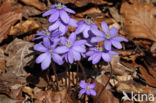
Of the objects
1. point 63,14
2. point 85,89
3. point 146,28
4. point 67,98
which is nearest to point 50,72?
point 67,98

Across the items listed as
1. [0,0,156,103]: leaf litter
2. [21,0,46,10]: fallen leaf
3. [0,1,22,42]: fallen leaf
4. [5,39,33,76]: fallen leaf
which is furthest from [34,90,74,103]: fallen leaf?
[21,0,46,10]: fallen leaf

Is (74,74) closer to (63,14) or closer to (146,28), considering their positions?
(63,14)

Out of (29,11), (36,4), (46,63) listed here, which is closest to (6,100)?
(46,63)

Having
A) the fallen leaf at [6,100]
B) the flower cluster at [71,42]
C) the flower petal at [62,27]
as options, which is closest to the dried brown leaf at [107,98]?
the flower cluster at [71,42]

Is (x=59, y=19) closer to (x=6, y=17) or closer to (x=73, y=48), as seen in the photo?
(x=73, y=48)

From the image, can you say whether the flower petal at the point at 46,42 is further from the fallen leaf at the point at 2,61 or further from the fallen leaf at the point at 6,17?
the fallen leaf at the point at 6,17
